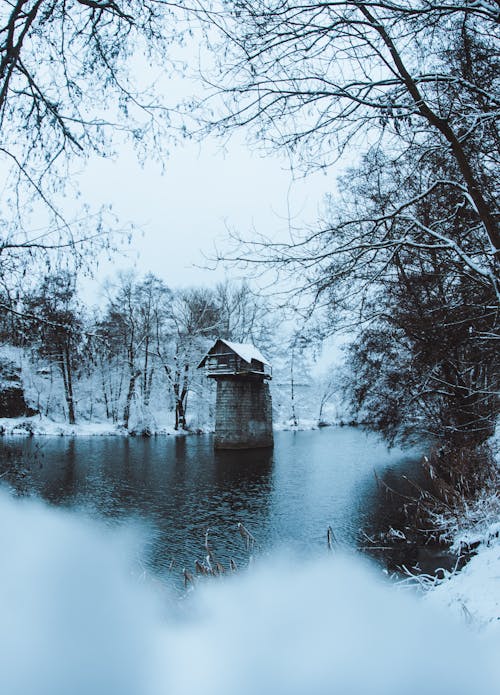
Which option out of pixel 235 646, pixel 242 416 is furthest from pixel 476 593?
pixel 242 416

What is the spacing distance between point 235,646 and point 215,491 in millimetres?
12004

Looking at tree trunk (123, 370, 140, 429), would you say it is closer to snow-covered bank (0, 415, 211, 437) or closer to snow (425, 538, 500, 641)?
snow-covered bank (0, 415, 211, 437)

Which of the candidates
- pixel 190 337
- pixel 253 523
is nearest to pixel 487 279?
pixel 253 523

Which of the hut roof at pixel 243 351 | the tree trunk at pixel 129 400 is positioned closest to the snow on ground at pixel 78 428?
the tree trunk at pixel 129 400

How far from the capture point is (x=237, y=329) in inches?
1489

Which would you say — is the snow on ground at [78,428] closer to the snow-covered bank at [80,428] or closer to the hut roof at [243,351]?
the snow-covered bank at [80,428]

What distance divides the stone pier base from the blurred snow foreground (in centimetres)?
2203

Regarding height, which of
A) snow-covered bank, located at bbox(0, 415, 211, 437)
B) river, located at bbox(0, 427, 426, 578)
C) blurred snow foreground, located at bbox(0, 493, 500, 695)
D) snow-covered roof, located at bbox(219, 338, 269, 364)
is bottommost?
river, located at bbox(0, 427, 426, 578)

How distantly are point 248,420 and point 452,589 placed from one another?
857 inches

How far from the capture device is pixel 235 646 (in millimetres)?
2473

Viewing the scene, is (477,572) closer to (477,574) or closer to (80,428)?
(477,574)

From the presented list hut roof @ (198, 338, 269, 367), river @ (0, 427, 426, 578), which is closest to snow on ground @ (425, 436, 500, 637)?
river @ (0, 427, 426, 578)

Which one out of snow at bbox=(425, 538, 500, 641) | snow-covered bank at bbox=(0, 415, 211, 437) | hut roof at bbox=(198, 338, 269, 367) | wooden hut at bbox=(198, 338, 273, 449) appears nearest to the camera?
snow at bbox=(425, 538, 500, 641)

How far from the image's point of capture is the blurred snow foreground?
2.01 meters
